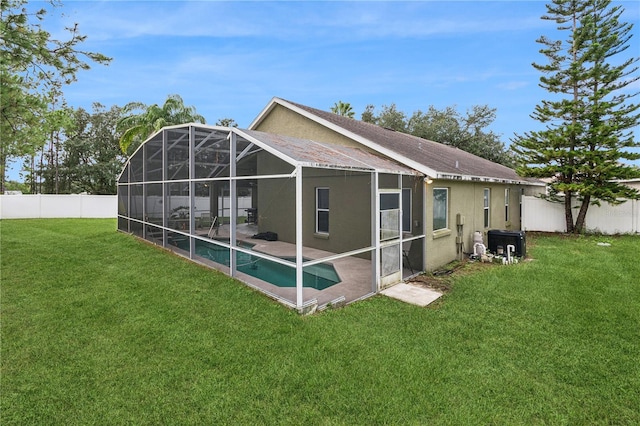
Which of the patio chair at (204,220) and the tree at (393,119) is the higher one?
the tree at (393,119)

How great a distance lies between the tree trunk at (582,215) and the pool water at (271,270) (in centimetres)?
1240

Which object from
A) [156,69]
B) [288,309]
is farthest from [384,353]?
[156,69]

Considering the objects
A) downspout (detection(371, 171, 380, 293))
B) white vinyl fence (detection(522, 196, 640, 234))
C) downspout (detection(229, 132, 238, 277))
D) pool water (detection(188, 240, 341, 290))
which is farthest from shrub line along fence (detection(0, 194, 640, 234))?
downspout (detection(229, 132, 238, 277))

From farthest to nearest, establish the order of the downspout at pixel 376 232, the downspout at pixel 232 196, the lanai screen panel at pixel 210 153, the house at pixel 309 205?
the lanai screen panel at pixel 210 153 → the downspout at pixel 232 196 → the house at pixel 309 205 → the downspout at pixel 376 232

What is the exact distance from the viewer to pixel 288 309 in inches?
227

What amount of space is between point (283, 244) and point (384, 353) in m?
8.22

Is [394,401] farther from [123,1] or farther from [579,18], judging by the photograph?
[579,18]

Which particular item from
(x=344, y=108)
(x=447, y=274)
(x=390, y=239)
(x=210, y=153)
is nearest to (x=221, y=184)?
(x=210, y=153)

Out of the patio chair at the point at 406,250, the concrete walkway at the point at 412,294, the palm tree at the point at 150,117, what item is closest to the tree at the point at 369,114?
the palm tree at the point at 150,117

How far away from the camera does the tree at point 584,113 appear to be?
13.2 m

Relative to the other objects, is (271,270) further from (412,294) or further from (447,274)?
(447,274)

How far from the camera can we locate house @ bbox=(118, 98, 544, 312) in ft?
22.7

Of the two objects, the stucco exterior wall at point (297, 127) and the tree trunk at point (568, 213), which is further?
the tree trunk at point (568, 213)

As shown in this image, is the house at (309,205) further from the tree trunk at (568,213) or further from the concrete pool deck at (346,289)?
the tree trunk at (568,213)
